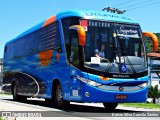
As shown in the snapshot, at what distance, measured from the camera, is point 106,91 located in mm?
13586

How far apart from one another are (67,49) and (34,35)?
5654 millimetres

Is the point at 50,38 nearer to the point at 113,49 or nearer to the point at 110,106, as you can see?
the point at 113,49

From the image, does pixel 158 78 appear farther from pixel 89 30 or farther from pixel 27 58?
pixel 89 30

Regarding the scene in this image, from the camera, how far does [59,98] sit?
51.6 feet

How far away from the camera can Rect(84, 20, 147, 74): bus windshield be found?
13.7 m

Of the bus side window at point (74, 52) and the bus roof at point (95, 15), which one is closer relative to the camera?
the bus side window at point (74, 52)

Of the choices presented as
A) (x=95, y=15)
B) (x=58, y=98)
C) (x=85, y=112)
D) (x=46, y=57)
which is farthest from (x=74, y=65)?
(x=46, y=57)

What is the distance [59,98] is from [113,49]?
10.6ft

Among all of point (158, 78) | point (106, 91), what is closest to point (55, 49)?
point (106, 91)

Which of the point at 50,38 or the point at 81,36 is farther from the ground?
the point at 50,38

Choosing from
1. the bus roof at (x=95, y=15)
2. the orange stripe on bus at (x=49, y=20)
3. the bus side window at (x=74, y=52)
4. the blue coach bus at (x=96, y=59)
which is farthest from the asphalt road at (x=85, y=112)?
the orange stripe on bus at (x=49, y=20)

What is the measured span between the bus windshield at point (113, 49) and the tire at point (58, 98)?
99.9 inches

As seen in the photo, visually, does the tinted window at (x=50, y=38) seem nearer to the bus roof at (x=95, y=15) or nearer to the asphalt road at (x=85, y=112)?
the bus roof at (x=95, y=15)

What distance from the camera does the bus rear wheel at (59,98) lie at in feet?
51.0
